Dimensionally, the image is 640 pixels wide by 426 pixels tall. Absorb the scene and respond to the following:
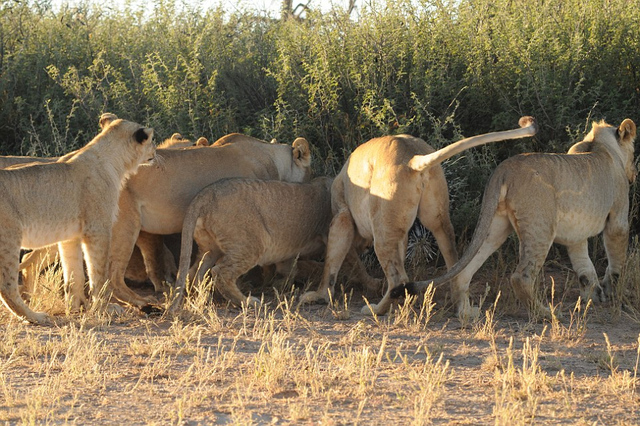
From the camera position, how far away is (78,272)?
7133 millimetres

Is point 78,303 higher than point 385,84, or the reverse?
point 385,84

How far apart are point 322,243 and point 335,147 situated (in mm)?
1829

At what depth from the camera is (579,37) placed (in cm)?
907

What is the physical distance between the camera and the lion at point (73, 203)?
6.48 metres

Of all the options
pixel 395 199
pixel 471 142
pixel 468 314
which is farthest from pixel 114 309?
pixel 471 142

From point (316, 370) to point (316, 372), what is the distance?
4 cm

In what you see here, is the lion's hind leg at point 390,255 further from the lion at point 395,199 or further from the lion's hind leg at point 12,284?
the lion's hind leg at point 12,284

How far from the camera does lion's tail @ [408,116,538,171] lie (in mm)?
6207

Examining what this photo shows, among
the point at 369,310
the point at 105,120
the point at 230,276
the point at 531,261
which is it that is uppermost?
the point at 105,120

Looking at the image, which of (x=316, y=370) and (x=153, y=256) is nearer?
(x=316, y=370)

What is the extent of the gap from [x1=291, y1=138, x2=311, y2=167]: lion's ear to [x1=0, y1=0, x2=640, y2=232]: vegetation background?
0.62m

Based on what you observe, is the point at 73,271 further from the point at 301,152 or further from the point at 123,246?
the point at 301,152

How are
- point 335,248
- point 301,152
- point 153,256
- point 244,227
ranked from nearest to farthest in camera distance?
point 244,227
point 335,248
point 153,256
point 301,152

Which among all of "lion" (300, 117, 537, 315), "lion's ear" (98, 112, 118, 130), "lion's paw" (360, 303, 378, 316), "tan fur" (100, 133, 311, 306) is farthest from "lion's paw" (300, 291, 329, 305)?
"lion's ear" (98, 112, 118, 130)
